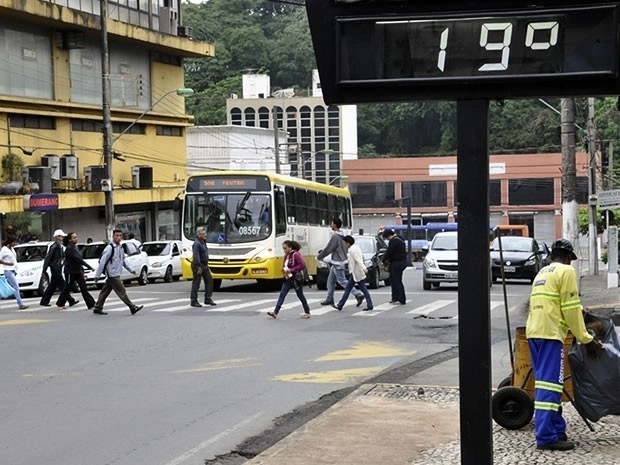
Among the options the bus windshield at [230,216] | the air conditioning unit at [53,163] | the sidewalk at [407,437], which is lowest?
the sidewalk at [407,437]

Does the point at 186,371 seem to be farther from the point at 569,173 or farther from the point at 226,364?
the point at 569,173

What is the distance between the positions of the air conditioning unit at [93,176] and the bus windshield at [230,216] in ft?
48.1

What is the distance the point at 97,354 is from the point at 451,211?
66029mm

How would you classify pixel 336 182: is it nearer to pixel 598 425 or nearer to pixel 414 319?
pixel 414 319

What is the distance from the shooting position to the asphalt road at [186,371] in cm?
905

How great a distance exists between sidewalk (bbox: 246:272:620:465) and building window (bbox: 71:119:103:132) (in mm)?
33757

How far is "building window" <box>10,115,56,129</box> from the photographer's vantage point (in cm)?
3886

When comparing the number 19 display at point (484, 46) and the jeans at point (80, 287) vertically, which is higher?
the number 19 display at point (484, 46)

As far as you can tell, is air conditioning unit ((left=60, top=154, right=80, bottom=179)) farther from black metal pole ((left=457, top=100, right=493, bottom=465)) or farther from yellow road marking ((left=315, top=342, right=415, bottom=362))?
black metal pole ((left=457, top=100, right=493, bottom=465))

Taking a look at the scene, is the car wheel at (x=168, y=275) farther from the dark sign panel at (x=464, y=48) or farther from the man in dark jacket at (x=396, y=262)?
the dark sign panel at (x=464, y=48)

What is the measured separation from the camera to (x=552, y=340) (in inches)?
316

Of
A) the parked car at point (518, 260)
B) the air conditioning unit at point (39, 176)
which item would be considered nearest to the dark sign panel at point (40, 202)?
the air conditioning unit at point (39, 176)

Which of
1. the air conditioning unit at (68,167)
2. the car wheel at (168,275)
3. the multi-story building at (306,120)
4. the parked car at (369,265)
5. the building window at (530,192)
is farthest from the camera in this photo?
the multi-story building at (306,120)

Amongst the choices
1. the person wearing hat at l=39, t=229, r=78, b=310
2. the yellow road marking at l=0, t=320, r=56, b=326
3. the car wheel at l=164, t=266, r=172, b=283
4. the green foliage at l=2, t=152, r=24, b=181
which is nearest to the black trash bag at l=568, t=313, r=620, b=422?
the yellow road marking at l=0, t=320, r=56, b=326
